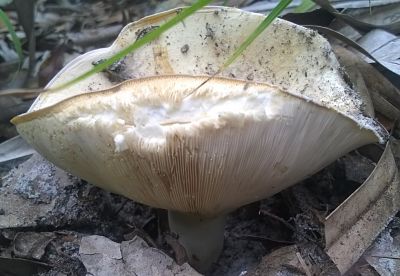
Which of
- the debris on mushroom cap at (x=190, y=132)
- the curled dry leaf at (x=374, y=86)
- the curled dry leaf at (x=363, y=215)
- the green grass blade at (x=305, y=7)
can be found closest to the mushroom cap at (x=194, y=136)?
the debris on mushroom cap at (x=190, y=132)

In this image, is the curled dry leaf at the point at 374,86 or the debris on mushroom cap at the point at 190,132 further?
the curled dry leaf at the point at 374,86

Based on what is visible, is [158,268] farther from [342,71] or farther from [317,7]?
[317,7]

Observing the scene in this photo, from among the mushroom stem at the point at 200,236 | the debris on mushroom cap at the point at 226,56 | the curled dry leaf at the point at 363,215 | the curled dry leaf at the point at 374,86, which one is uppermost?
the debris on mushroom cap at the point at 226,56

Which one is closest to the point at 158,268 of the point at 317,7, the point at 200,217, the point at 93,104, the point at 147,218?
the point at 200,217

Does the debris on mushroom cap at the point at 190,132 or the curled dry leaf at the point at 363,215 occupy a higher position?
the debris on mushroom cap at the point at 190,132

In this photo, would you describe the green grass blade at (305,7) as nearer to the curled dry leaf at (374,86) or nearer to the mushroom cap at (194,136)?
the curled dry leaf at (374,86)
